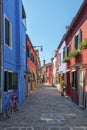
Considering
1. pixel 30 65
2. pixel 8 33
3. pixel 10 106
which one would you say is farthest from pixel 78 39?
pixel 30 65

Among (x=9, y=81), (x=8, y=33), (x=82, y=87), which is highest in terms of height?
(x=8, y=33)

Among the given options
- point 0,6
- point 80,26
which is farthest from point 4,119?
point 80,26

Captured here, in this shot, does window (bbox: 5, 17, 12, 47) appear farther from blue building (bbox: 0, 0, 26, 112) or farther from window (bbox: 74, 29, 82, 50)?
window (bbox: 74, 29, 82, 50)

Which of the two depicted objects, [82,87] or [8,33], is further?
[82,87]

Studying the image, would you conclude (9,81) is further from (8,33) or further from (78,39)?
(78,39)

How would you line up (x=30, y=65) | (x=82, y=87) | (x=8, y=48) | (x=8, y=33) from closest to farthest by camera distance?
(x=8, y=48) < (x=8, y=33) < (x=82, y=87) < (x=30, y=65)

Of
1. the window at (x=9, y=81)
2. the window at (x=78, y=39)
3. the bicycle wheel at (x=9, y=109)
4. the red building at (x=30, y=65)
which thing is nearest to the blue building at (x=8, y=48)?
the window at (x=9, y=81)

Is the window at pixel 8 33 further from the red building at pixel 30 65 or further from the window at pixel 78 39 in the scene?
the red building at pixel 30 65

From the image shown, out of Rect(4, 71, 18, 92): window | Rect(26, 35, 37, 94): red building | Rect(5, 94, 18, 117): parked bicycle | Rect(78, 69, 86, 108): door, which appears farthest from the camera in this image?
Rect(26, 35, 37, 94): red building

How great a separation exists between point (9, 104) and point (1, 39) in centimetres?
315

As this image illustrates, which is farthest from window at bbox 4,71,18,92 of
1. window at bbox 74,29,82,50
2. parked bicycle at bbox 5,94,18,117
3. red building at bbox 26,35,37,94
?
red building at bbox 26,35,37,94

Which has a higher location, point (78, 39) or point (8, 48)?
point (78, 39)

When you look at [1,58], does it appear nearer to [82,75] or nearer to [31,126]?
[31,126]

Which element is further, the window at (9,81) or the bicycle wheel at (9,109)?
the window at (9,81)
